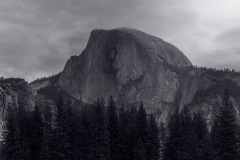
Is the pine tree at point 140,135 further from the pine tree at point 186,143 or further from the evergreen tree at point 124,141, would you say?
the pine tree at point 186,143

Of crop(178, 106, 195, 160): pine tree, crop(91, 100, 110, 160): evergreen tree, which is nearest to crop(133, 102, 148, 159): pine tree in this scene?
crop(91, 100, 110, 160): evergreen tree

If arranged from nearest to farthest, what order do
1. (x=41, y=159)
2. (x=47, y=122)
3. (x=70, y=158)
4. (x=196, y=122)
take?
(x=41, y=159), (x=70, y=158), (x=47, y=122), (x=196, y=122)

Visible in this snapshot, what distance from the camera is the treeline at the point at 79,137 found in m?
63.5

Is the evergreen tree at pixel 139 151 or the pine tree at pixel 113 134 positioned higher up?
the pine tree at pixel 113 134

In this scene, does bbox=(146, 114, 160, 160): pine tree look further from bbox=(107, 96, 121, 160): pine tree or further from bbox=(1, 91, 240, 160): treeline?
bbox=(107, 96, 121, 160): pine tree

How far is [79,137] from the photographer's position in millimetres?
68688

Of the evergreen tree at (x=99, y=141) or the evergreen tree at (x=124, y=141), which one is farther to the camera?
the evergreen tree at (x=124, y=141)

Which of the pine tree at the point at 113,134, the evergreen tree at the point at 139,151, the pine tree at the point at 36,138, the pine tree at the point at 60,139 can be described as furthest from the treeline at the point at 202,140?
the pine tree at the point at 36,138

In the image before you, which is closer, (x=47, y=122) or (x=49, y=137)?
(x=49, y=137)

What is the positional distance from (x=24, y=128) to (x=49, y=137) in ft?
12.6

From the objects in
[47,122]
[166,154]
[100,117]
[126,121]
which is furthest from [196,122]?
[47,122]

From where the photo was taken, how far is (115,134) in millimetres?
69062

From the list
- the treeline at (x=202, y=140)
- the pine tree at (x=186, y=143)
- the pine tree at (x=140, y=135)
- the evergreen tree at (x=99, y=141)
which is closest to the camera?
the treeline at (x=202, y=140)

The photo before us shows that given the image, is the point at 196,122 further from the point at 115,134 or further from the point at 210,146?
the point at 115,134
